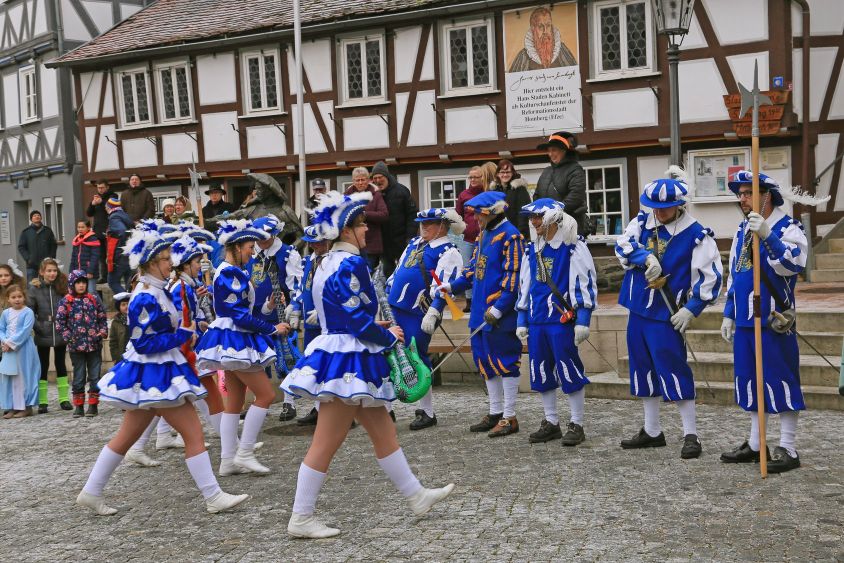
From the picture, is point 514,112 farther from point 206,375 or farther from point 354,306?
point 354,306

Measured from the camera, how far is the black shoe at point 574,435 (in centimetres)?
869

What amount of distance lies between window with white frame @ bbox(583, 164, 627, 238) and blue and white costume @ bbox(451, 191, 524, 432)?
360 inches

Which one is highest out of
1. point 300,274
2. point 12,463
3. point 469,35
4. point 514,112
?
point 469,35

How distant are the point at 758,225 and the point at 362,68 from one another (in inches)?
565

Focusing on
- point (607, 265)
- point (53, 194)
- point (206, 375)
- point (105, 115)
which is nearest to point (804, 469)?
point (206, 375)

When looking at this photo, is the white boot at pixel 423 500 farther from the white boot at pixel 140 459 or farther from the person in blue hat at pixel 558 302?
the white boot at pixel 140 459

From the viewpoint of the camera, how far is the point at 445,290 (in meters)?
9.45

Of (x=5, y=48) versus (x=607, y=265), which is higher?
(x=5, y=48)

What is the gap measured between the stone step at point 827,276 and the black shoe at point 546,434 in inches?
295

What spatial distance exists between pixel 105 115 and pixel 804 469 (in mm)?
20613

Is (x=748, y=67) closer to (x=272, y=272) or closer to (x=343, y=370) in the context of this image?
(x=272, y=272)

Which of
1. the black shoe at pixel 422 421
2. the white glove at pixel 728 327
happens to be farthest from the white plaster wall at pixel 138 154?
the white glove at pixel 728 327

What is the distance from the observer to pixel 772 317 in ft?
24.9

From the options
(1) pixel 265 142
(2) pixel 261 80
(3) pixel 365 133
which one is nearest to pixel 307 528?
(3) pixel 365 133
